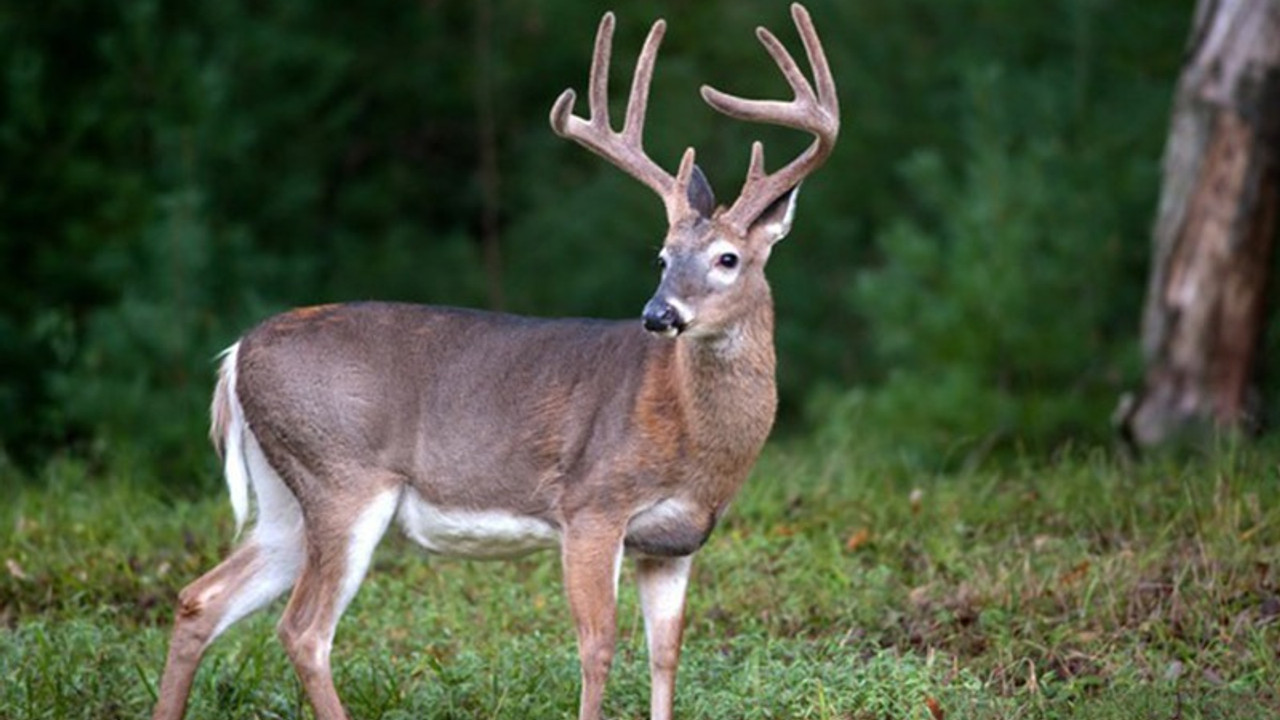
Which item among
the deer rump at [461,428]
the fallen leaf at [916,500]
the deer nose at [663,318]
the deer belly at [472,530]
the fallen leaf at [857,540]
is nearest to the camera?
the deer nose at [663,318]

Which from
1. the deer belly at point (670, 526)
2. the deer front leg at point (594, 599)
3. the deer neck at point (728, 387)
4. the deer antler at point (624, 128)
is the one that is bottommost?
the deer front leg at point (594, 599)

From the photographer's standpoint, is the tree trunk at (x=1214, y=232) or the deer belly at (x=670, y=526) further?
the tree trunk at (x=1214, y=232)

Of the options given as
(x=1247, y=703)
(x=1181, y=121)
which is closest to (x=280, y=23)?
(x=1181, y=121)

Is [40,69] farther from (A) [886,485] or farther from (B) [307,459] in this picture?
(B) [307,459]

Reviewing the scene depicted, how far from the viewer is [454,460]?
258 inches

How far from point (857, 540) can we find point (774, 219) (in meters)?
1.86

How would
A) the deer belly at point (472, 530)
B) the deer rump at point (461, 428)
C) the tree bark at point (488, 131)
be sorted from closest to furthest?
the deer rump at point (461, 428), the deer belly at point (472, 530), the tree bark at point (488, 131)

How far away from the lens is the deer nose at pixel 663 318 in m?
6.07

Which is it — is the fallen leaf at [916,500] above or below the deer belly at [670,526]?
A: below

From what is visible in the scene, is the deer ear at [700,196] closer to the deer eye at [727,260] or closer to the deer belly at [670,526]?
the deer eye at [727,260]

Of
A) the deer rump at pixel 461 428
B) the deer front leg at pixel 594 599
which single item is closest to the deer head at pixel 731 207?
the deer rump at pixel 461 428

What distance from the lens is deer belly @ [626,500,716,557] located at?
6.35m

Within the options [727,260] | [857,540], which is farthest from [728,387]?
[857,540]

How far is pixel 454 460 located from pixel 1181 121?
4.49m
